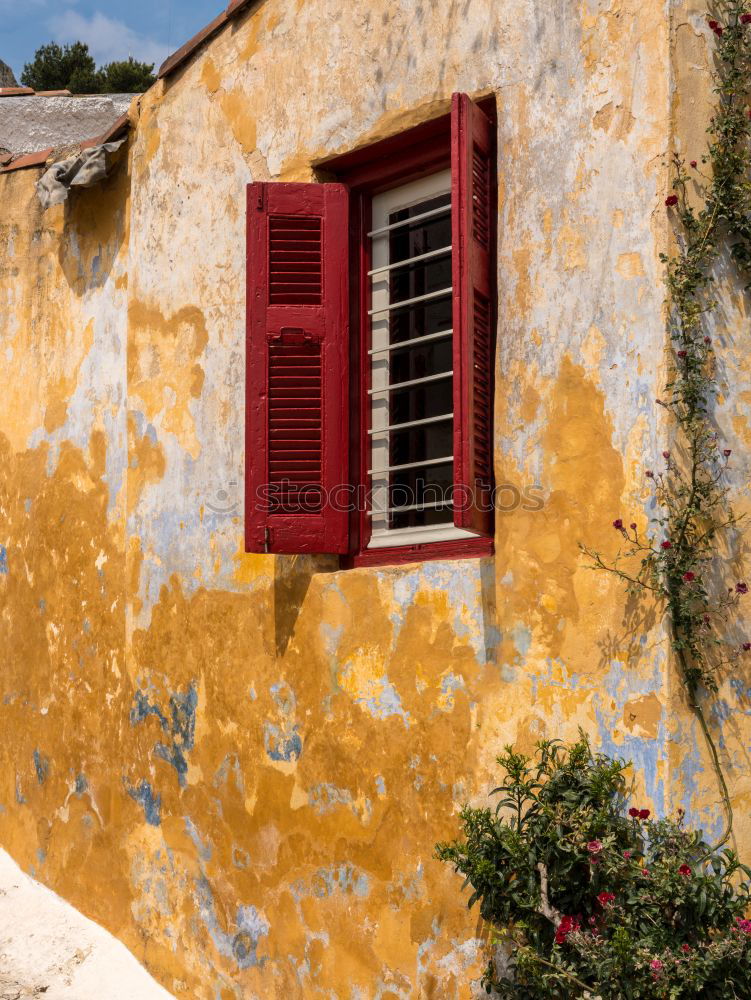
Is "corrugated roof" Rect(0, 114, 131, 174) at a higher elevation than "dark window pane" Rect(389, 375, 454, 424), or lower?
higher

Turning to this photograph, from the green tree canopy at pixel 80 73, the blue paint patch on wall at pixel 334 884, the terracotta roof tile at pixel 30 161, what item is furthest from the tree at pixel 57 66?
the blue paint patch on wall at pixel 334 884

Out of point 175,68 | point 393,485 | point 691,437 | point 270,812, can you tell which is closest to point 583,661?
point 691,437

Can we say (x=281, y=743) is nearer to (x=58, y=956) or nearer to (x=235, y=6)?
(x=58, y=956)

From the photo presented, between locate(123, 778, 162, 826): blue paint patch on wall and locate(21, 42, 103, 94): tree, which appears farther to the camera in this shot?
locate(21, 42, 103, 94): tree

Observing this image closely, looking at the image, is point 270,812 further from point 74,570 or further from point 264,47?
point 264,47

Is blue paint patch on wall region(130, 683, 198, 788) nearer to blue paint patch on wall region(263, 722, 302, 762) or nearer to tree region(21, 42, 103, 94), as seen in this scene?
blue paint patch on wall region(263, 722, 302, 762)

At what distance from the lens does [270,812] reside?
18.1ft

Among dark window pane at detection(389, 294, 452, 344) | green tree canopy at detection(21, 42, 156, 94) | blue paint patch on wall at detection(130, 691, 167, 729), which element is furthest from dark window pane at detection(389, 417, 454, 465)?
green tree canopy at detection(21, 42, 156, 94)

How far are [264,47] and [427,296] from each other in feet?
5.07

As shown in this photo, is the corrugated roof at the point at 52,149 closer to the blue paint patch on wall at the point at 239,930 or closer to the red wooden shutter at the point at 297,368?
the red wooden shutter at the point at 297,368

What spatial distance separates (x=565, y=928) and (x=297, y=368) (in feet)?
7.99

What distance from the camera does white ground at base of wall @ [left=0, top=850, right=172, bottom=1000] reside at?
238 inches

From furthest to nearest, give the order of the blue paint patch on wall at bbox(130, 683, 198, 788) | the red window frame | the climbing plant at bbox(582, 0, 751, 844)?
the blue paint patch on wall at bbox(130, 683, 198, 788) → the red window frame → the climbing plant at bbox(582, 0, 751, 844)

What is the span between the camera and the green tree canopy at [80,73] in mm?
19188
